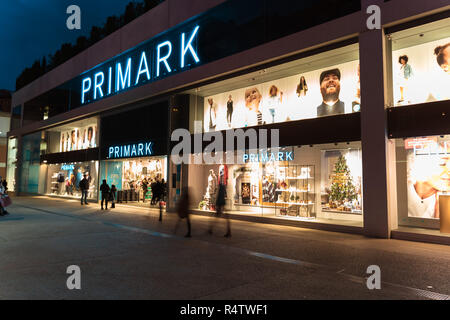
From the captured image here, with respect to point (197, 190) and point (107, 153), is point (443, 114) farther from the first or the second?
point (107, 153)

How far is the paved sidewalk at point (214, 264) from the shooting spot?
16.4ft

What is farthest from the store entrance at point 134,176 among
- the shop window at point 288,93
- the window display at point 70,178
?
the shop window at point 288,93

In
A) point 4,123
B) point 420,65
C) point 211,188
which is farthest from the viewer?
point 4,123

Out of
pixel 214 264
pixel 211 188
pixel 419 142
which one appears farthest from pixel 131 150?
pixel 419 142

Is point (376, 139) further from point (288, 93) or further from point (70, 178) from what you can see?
point (70, 178)

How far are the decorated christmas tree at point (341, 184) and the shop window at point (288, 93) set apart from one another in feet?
7.28

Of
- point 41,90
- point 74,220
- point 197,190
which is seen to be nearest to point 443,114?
point 197,190

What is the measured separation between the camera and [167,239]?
9.52 m

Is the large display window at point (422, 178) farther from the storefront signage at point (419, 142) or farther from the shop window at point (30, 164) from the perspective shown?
the shop window at point (30, 164)

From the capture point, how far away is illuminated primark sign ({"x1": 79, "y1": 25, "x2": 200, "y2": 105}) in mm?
17109

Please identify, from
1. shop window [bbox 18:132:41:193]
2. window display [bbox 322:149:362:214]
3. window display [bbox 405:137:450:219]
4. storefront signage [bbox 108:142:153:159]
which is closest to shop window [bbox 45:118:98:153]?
shop window [bbox 18:132:41:193]

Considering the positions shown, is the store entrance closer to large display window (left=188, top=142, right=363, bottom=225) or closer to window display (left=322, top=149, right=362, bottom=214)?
large display window (left=188, top=142, right=363, bottom=225)

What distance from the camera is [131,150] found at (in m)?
20.2

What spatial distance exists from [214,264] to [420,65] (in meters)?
10.2
